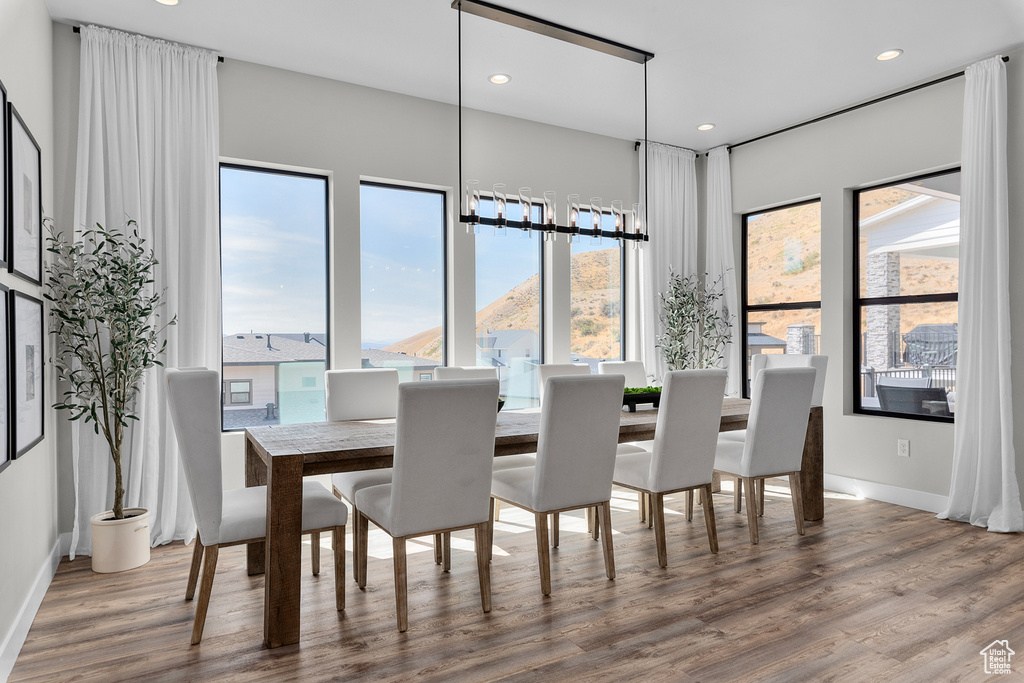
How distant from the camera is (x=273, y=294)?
4.23 m

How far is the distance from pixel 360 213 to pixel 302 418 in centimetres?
149

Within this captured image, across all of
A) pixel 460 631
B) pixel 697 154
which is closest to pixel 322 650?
pixel 460 631

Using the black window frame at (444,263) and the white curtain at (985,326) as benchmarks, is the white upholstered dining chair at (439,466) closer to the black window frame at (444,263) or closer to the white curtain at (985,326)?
the black window frame at (444,263)

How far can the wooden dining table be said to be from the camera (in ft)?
7.73

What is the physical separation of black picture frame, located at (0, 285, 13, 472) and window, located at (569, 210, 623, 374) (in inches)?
151

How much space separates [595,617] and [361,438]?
4.17 feet

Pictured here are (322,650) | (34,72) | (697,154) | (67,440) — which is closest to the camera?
(322,650)

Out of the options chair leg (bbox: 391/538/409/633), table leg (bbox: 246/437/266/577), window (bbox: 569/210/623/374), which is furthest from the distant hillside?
chair leg (bbox: 391/538/409/633)

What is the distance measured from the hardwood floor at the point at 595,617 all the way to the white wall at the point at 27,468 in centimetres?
15

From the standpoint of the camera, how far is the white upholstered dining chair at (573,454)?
2770mm

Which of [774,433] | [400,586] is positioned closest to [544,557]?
[400,586]

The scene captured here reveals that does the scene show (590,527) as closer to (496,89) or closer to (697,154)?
(496,89)

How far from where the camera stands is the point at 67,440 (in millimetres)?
3449

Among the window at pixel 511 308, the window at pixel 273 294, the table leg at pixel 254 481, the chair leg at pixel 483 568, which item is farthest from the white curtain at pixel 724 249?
the table leg at pixel 254 481
